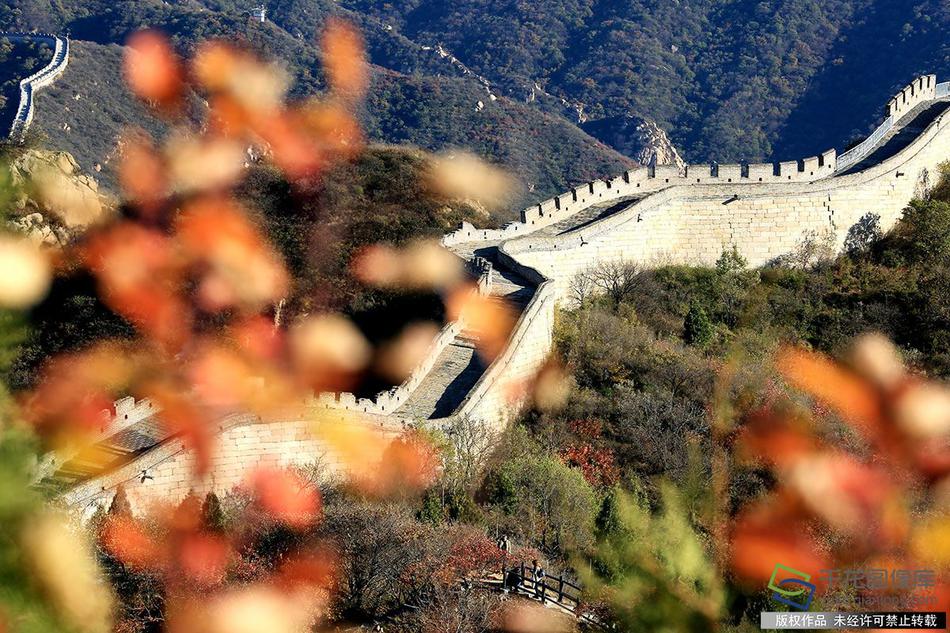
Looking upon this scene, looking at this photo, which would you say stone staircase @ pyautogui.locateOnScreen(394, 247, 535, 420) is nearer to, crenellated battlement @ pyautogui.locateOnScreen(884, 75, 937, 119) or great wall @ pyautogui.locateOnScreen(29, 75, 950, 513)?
great wall @ pyautogui.locateOnScreen(29, 75, 950, 513)

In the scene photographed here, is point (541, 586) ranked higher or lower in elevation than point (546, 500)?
lower

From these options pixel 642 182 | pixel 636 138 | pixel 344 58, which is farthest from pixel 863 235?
pixel 344 58

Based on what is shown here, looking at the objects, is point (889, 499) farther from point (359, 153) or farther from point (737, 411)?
point (359, 153)

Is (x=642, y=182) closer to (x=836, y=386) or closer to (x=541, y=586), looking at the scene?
(x=836, y=386)

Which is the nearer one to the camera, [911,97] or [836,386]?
[836,386]

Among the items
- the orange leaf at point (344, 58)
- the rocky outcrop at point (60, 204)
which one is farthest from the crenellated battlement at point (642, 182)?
the orange leaf at point (344, 58)

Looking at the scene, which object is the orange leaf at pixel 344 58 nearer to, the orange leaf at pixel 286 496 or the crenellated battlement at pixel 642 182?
the crenellated battlement at pixel 642 182

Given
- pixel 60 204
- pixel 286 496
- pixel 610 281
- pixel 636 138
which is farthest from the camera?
pixel 636 138
